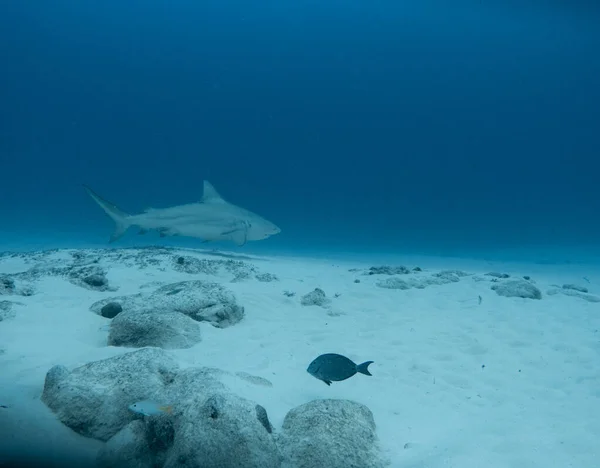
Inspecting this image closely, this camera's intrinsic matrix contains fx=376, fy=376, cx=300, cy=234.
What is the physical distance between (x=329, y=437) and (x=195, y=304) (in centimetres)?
344

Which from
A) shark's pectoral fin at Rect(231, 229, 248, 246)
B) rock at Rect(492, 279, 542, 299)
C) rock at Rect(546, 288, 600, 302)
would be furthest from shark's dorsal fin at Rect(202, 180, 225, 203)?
rock at Rect(546, 288, 600, 302)

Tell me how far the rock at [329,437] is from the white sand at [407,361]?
0.67 ft

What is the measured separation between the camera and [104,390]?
3.30 meters

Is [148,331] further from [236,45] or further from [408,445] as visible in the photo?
[236,45]

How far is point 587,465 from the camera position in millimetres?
3037

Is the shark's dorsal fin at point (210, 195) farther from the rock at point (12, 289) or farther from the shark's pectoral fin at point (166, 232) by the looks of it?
the rock at point (12, 289)

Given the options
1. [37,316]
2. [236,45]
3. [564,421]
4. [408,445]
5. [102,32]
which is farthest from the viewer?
[236,45]

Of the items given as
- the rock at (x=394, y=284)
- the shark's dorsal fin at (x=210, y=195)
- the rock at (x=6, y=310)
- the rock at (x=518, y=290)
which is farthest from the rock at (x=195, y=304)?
the shark's dorsal fin at (x=210, y=195)

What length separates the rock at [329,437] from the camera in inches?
112

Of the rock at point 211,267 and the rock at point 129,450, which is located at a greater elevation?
the rock at point 211,267

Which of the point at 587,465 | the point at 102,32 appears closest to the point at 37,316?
the point at 587,465

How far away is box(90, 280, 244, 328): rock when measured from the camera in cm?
562

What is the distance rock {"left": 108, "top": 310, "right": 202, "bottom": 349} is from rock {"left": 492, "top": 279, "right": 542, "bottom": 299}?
23.4ft

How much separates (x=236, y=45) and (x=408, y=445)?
95.3 meters
